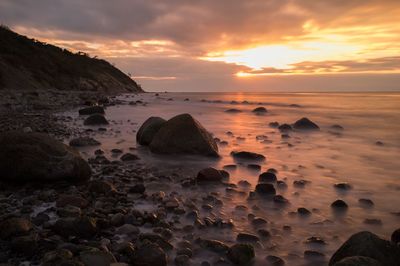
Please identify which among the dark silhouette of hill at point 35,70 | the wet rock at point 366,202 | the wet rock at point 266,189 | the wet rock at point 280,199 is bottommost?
the wet rock at point 366,202

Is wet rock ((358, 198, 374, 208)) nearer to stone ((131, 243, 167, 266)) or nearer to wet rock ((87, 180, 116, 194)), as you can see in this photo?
stone ((131, 243, 167, 266))

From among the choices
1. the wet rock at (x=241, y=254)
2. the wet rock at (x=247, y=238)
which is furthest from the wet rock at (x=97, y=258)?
the wet rock at (x=247, y=238)

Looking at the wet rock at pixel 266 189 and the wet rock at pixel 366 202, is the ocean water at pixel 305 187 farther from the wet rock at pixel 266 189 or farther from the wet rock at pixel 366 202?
the wet rock at pixel 266 189

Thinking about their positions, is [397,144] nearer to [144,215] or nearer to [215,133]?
[215,133]

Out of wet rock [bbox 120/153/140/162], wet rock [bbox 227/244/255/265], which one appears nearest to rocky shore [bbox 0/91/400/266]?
wet rock [bbox 227/244/255/265]

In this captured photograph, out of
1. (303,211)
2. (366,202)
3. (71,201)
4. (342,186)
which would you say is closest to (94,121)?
(71,201)

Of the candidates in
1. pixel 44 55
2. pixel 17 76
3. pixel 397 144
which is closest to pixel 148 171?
pixel 397 144

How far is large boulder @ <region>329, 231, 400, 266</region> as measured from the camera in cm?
323

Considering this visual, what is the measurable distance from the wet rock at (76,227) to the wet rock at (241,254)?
1477 millimetres

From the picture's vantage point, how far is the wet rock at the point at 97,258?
127 inches

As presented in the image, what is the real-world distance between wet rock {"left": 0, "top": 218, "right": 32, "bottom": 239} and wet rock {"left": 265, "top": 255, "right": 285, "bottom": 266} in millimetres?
2476

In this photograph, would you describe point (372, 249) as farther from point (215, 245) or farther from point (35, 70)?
point (35, 70)

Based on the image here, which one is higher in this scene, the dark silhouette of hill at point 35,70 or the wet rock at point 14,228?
the dark silhouette of hill at point 35,70

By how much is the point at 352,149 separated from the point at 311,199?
6193 millimetres
